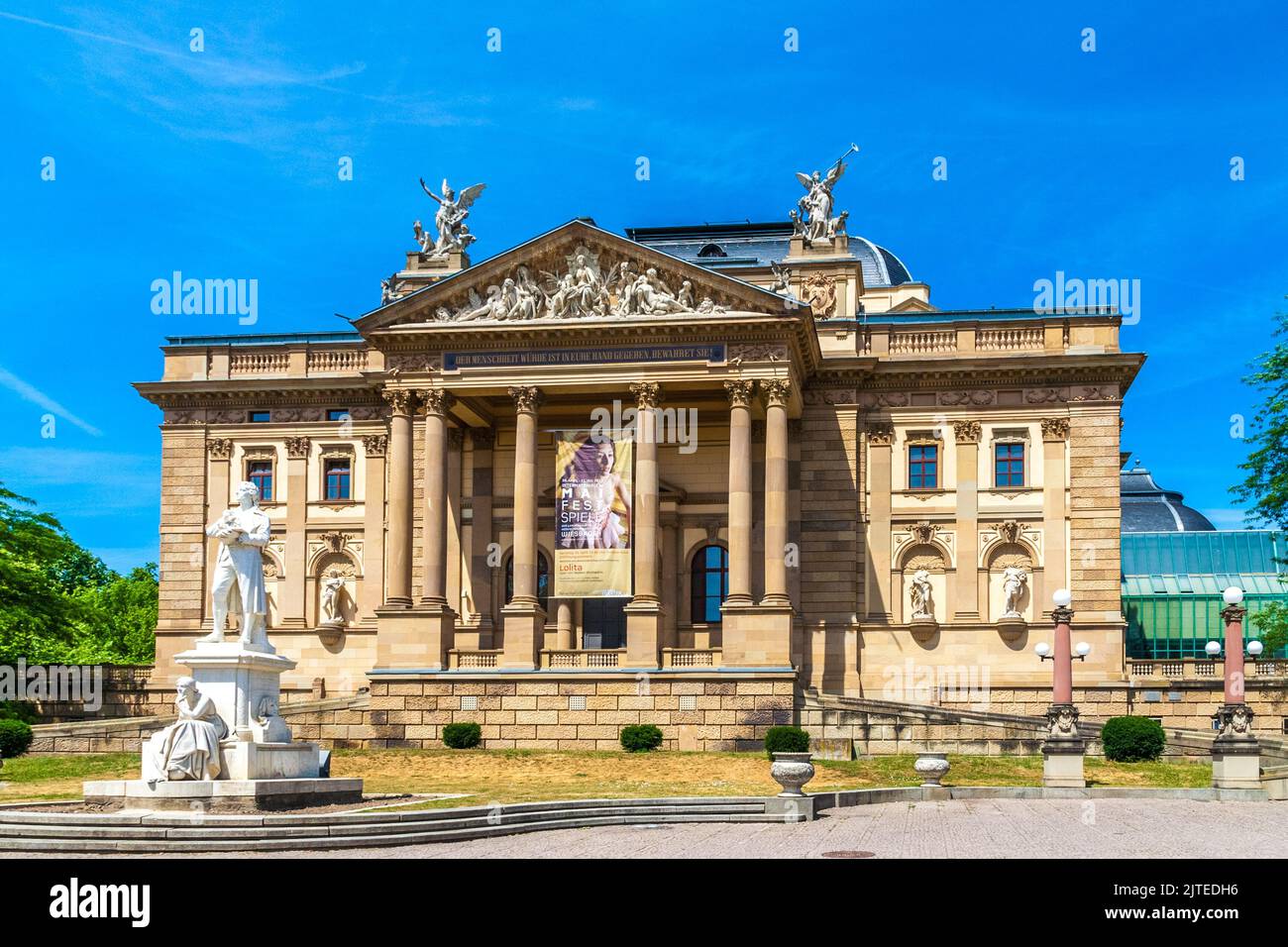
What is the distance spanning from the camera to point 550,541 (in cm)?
6550

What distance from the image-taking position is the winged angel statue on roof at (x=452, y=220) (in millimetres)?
65562

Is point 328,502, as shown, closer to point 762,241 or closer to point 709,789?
point 762,241

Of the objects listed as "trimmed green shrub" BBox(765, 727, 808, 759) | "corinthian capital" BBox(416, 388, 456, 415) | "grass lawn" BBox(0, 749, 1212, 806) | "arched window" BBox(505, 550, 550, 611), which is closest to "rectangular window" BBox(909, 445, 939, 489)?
"arched window" BBox(505, 550, 550, 611)

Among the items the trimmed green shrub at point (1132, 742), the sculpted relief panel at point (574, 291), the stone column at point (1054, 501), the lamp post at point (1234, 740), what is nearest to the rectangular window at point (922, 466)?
the stone column at point (1054, 501)

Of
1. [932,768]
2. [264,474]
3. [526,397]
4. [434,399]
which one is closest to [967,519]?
[526,397]

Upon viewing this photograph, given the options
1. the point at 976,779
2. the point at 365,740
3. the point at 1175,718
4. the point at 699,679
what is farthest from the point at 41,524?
the point at 1175,718

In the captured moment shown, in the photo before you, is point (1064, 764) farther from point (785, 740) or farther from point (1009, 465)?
point (1009, 465)

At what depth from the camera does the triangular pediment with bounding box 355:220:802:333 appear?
5881cm

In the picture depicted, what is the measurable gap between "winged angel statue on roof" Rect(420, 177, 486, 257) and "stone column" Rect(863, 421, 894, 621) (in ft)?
60.3

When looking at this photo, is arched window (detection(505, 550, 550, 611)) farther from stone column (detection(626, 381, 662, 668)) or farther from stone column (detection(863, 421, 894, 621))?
stone column (detection(863, 421, 894, 621))

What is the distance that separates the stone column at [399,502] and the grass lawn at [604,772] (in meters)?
7.55

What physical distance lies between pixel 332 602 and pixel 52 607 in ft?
36.0

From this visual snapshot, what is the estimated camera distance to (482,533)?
65.3 metres

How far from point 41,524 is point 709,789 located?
3307 centimetres
